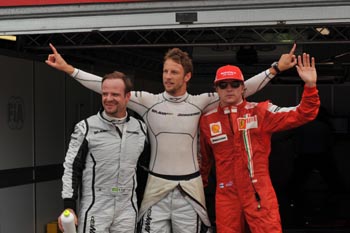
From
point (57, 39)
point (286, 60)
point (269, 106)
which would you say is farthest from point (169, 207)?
point (57, 39)

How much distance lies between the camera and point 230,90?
12.2 ft

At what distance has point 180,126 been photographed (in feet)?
12.5

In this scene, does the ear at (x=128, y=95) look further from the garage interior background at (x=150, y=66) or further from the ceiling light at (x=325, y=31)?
the ceiling light at (x=325, y=31)

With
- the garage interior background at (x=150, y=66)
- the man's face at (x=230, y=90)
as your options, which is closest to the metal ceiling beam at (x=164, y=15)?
the garage interior background at (x=150, y=66)

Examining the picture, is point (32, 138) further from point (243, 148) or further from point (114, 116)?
point (243, 148)

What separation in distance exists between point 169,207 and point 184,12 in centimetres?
147

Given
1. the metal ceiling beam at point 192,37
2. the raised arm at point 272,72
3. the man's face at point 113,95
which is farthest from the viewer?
the metal ceiling beam at point 192,37

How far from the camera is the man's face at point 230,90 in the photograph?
3.73m

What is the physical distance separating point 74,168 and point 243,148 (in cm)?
119

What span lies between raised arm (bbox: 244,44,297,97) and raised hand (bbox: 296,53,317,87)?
0.25 ft

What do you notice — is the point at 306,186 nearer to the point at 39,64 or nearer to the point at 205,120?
the point at 39,64

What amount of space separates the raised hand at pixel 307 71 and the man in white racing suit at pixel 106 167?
4.05 ft

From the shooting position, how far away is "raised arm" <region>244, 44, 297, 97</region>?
383 centimetres

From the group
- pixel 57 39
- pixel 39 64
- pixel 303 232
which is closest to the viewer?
pixel 57 39
